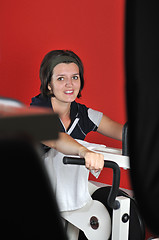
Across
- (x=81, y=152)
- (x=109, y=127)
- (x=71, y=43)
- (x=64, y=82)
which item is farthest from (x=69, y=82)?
(x=71, y=43)

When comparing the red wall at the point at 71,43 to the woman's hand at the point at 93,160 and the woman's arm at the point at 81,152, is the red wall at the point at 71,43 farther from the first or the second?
the woman's hand at the point at 93,160

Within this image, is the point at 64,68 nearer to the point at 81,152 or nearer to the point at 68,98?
the point at 68,98

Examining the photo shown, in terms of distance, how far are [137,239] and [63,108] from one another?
78 cm

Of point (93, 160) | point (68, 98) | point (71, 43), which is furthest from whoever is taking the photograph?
point (71, 43)

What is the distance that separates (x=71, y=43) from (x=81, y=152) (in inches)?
71.3

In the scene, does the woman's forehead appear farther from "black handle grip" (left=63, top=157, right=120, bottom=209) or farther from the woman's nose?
"black handle grip" (left=63, top=157, right=120, bottom=209)

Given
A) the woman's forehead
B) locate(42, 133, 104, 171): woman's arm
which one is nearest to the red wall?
the woman's forehead

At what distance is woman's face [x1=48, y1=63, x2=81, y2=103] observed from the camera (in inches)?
77.7

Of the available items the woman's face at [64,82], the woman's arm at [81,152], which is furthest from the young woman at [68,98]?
the woman's arm at [81,152]

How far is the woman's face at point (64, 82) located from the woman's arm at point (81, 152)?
609 mm

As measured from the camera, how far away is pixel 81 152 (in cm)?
125

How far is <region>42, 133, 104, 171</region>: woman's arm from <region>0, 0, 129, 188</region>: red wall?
1.29 metres

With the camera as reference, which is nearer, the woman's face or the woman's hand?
the woman's hand

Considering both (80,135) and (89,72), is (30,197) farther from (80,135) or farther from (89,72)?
(89,72)
